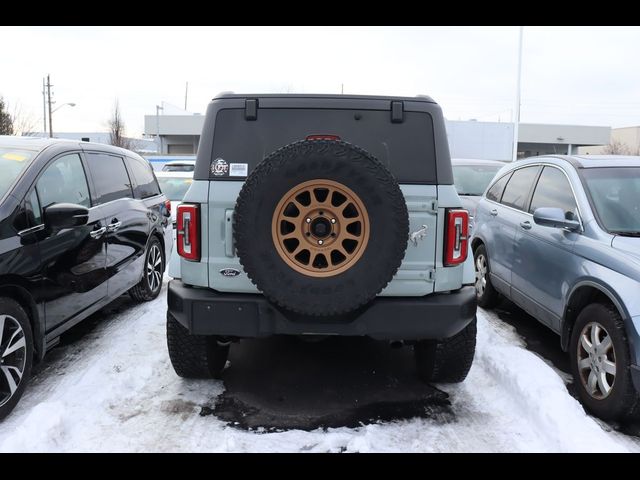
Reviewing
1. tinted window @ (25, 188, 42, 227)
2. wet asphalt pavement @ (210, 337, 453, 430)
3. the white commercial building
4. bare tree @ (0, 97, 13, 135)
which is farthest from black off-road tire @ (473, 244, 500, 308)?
the white commercial building

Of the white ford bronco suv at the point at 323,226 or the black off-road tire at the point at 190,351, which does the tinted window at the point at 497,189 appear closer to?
the white ford bronco suv at the point at 323,226

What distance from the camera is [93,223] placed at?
14.0 feet

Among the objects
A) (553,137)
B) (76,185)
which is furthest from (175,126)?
(76,185)

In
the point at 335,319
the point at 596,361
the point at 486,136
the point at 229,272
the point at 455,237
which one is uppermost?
the point at 486,136

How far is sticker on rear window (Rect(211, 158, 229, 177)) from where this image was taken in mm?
3162

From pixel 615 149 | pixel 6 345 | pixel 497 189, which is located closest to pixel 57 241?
pixel 6 345

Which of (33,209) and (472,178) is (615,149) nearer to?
(472,178)

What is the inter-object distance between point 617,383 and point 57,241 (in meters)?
3.79

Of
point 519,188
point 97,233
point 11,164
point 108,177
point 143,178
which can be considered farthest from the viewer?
point 143,178

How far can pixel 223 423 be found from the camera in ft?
10.2

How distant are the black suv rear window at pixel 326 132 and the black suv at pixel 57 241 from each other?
1.27 m

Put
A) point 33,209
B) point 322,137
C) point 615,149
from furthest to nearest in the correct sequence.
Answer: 1. point 615,149
2. point 33,209
3. point 322,137

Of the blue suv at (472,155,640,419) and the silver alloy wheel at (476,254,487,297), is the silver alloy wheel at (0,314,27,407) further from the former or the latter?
the silver alloy wheel at (476,254,487,297)

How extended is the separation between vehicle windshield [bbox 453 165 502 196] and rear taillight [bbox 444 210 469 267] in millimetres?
6144
